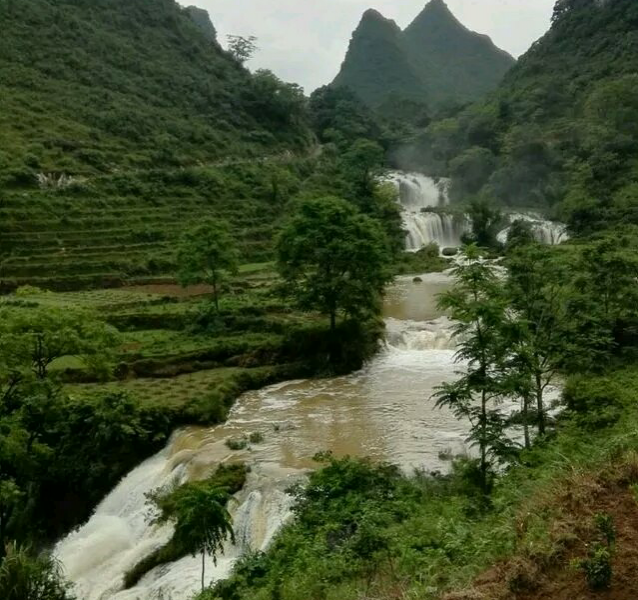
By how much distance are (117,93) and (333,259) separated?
43209 mm

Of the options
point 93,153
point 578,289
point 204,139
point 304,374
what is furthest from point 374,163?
point 578,289

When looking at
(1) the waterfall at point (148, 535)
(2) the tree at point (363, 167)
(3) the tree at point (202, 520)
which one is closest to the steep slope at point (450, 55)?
(2) the tree at point (363, 167)

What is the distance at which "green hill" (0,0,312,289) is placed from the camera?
3709 cm

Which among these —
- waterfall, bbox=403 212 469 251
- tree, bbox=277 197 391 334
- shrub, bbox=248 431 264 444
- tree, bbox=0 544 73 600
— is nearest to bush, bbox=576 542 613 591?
tree, bbox=0 544 73 600

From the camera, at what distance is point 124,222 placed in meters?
40.5

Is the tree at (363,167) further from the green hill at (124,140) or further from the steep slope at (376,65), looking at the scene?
the steep slope at (376,65)

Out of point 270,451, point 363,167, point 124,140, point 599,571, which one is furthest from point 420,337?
point 124,140

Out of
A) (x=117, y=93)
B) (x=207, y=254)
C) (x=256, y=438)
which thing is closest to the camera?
(x=256, y=438)

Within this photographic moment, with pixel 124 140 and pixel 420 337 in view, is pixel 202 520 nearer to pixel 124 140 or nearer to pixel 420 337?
pixel 420 337

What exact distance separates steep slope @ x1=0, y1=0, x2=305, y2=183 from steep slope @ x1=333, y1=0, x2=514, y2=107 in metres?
50.1

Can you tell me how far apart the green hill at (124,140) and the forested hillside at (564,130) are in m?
16.7

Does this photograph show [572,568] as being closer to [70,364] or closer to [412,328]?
[70,364]

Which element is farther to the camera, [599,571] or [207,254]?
[207,254]

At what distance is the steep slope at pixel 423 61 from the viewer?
418 ft
